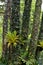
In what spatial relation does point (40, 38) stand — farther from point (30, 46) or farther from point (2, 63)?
point (2, 63)

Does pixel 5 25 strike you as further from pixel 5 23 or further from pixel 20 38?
pixel 20 38

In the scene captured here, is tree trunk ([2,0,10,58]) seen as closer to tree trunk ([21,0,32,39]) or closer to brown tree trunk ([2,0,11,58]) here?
brown tree trunk ([2,0,11,58])

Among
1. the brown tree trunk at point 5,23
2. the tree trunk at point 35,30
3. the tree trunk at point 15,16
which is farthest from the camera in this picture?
the brown tree trunk at point 5,23

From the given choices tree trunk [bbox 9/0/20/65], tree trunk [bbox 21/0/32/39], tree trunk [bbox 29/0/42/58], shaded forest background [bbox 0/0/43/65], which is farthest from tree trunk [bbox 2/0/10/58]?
tree trunk [bbox 29/0/42/58]

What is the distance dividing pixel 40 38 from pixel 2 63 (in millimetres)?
2428

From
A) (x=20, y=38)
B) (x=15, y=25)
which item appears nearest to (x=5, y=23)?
(x=15, y=25)

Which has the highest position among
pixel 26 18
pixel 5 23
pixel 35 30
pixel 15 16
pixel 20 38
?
pixel 15 16

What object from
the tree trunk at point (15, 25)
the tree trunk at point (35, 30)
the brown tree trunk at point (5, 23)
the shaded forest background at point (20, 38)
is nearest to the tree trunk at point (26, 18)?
the shaded forest background at point (20, 38)

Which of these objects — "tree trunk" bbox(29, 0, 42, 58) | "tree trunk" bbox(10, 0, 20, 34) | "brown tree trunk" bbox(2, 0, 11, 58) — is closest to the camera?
"tree trunk" bbox(29, 0, 42, 58)

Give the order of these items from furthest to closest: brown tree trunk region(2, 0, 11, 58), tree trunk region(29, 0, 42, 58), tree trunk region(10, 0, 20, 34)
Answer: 1. brown tree trunk region(2, 0, 11, 58)
2. tree trunk region(10, 0, 20, 34)
3. tree trunk region(29, 0, 42, 58)

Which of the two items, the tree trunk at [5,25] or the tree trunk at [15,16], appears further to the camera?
the tree trunk at [5,25]

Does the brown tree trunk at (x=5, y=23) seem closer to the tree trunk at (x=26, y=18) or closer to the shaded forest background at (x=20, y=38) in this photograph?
the shaded forest background at (x=20, y=38)

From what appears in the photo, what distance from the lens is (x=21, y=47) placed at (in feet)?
34.7

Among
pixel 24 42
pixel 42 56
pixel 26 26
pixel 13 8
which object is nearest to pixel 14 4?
pixel 13 8
